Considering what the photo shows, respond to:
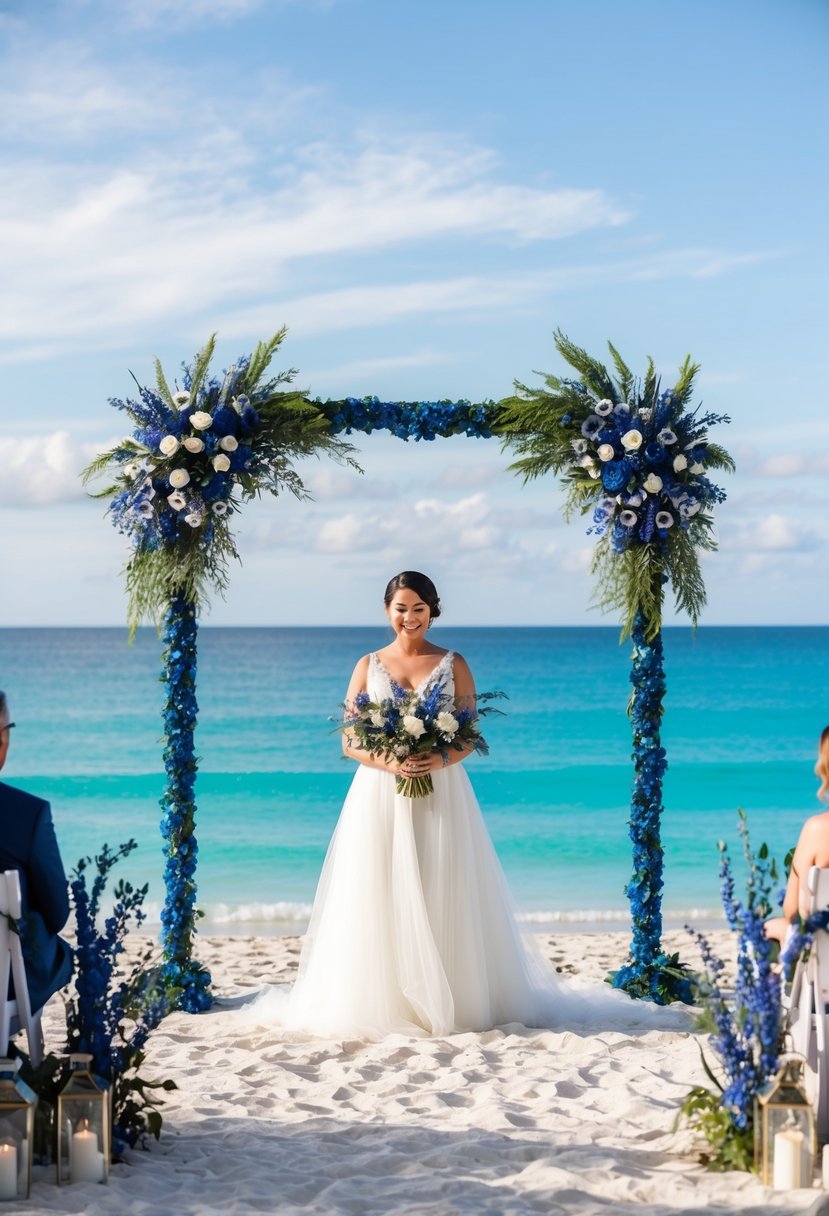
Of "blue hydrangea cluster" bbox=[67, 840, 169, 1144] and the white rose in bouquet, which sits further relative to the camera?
the white rose in bouquet

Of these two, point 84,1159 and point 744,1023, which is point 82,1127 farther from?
point 744,1023

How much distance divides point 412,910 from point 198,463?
2.59 metres

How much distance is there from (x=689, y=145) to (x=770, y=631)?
52698mm

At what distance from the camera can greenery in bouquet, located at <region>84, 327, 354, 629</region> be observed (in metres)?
6.94

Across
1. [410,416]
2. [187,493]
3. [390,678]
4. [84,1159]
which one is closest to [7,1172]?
[84,1159]

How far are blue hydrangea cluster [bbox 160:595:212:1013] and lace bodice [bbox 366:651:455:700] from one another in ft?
3.45

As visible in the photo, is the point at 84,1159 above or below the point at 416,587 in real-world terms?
below

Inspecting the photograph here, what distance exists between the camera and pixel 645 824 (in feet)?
23.8

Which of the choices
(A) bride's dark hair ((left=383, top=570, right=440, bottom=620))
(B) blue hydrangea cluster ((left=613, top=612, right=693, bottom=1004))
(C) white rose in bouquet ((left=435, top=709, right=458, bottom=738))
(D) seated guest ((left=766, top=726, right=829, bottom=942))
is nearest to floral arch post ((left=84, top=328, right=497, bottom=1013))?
(A) bride's dark hair ((left=383, top=570, right=440, bottom=620))

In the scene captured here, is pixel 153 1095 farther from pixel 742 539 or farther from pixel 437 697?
pixel 742 539

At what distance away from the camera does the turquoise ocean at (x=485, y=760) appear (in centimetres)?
Result: 1445

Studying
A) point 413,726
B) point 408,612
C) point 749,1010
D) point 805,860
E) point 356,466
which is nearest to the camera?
point 749,1010

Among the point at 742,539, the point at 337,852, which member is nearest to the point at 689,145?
the point at 337,852

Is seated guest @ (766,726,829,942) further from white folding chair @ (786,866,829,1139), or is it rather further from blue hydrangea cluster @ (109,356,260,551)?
blue hydrangea cluster @ (109,356,260,551)
